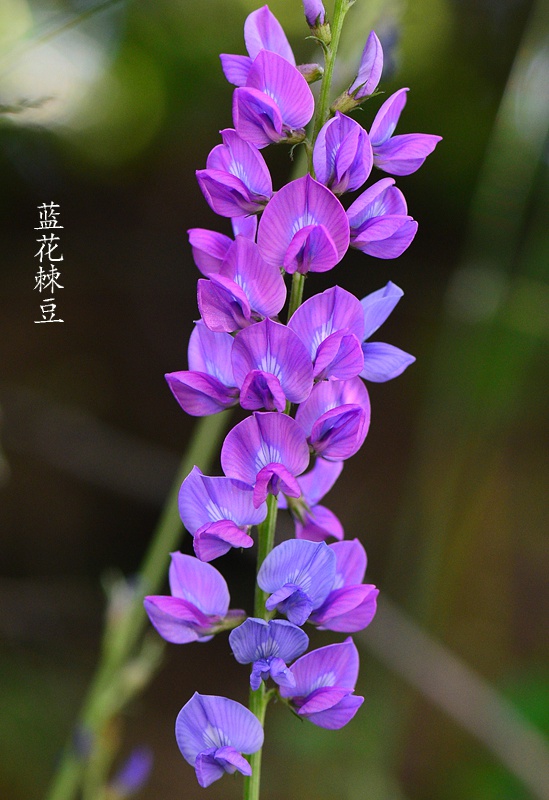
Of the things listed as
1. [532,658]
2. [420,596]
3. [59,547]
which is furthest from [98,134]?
[532,658]

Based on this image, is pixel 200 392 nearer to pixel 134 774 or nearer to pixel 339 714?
pixel 339 714

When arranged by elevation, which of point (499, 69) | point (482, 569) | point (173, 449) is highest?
point (499, 69)

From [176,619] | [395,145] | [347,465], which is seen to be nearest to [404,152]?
[395,145]

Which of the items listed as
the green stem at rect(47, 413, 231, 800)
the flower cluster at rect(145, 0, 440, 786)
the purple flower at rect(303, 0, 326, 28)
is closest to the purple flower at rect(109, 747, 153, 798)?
the green stem at rect(47, 413, 231, 800)

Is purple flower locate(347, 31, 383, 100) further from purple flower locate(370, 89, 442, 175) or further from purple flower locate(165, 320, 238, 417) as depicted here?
purple flower locate(165, 320, 238, 417)

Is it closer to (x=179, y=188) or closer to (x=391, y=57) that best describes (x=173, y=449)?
(x=179, y=188)

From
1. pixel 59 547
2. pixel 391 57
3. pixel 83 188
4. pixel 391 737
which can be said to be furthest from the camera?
pixel 59 547

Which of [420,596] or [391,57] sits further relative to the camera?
[420,596]

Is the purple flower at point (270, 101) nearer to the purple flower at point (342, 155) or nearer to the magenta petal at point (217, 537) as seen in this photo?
the purple flower at point (342, 155)
